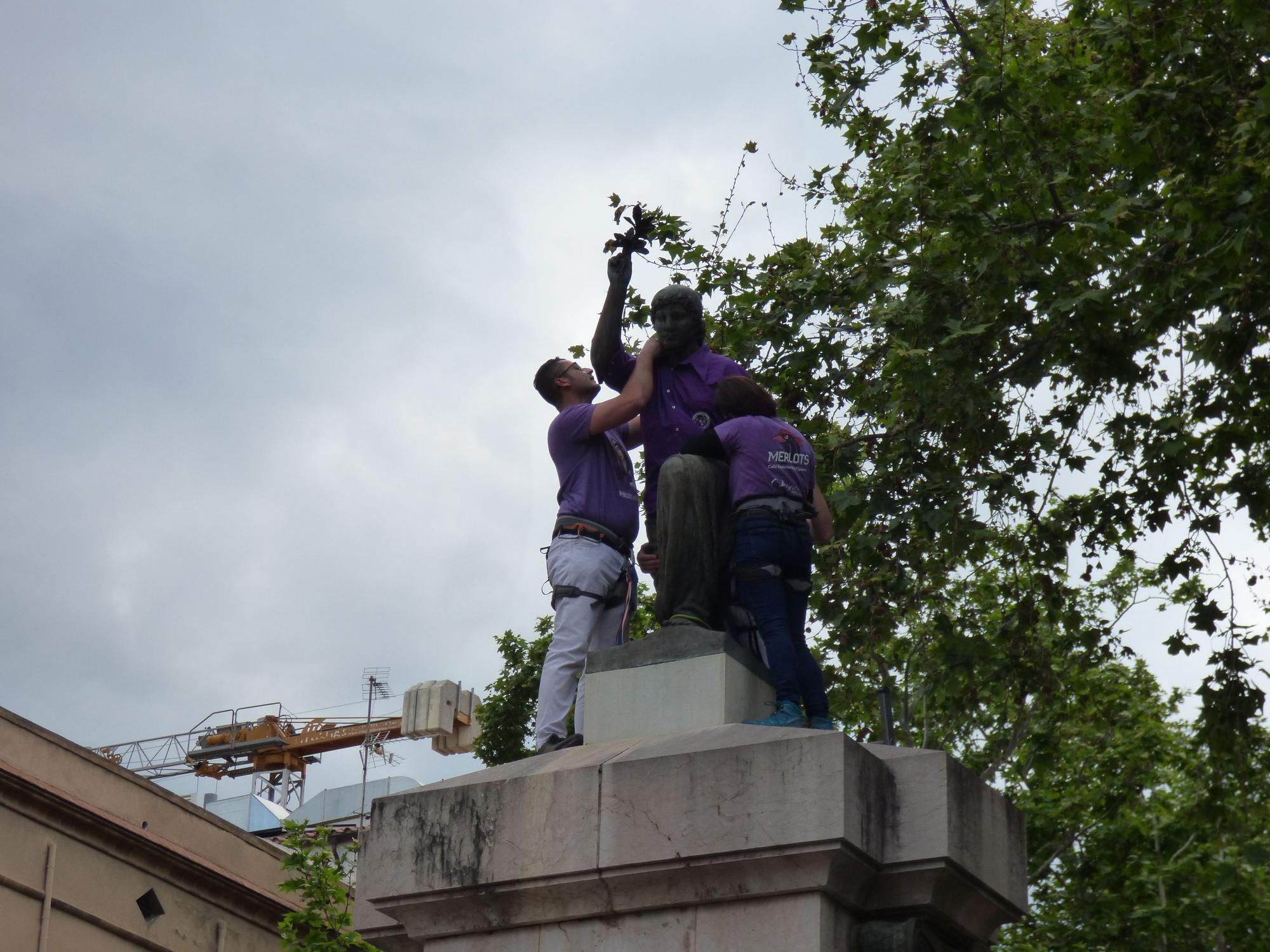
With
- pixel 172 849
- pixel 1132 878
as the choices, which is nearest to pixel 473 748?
pixel 172 849

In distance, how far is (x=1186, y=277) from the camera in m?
11.1

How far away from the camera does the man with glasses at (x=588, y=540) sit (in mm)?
7105

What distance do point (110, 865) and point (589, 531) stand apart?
679 inches

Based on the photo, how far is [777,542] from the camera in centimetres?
673

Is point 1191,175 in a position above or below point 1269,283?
above

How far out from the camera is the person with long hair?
665 cm

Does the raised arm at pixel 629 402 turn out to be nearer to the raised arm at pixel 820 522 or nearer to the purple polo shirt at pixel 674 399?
the purple polo shirt at pixel 674 399

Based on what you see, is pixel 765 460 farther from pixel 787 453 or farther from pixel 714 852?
pixel 714 852

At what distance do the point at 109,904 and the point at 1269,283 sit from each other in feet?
55.7

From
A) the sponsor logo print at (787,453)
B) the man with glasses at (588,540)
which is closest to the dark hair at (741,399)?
the sponsor logo print at (787,453)

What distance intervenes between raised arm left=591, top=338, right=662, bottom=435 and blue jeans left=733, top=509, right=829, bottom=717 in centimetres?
71

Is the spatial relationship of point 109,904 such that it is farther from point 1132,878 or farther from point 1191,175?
point 1191,175

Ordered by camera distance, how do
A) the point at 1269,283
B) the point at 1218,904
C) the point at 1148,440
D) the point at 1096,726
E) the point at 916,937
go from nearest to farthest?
1. the point at 916,937
2. the point at 1269,283
3. the point at 1148,440
4. the point at 1096,726
5. the point at 1218,904

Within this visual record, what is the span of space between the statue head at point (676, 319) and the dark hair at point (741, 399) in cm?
30
